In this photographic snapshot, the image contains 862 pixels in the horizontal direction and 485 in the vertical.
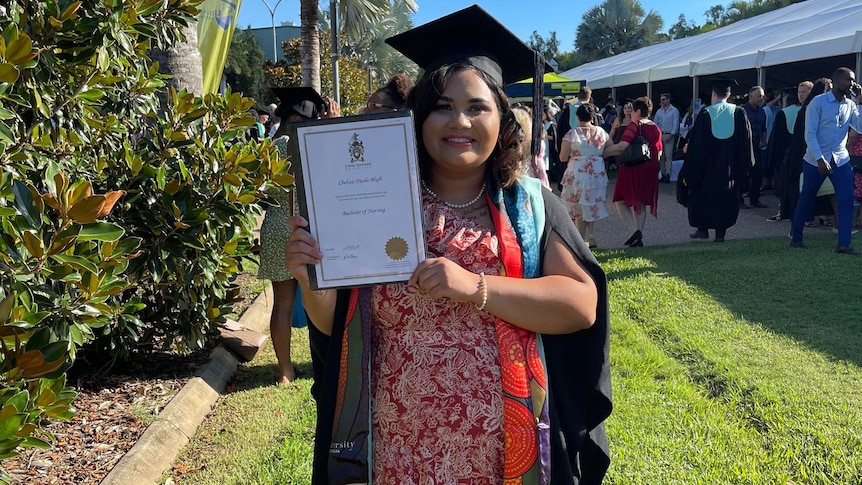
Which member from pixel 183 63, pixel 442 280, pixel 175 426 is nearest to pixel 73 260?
pixel 442 280

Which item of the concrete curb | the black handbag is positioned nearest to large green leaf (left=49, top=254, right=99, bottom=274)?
the concrete curb

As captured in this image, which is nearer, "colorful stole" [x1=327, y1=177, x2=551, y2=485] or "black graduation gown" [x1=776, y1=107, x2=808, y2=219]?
"colorful stole" [x1=327, y1=177, x2=551, y2=485]

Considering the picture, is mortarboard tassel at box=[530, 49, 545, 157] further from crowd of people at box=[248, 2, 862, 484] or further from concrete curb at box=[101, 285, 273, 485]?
concrete curb at box=[101, 285, 273, 485]

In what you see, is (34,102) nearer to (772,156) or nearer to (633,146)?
(633,146)

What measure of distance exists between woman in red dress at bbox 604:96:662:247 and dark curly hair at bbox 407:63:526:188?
7398 millimetres

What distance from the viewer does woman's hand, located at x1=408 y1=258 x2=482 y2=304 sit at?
1.65 meters

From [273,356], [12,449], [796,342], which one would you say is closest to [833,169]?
[796,342]

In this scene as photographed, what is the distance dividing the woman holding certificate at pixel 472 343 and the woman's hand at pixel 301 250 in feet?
0.22

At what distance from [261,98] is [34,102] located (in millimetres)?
44700

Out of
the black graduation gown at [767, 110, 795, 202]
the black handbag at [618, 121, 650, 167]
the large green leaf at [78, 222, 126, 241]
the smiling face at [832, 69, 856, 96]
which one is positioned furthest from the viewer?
the black graduation gown at [767, 110, 795, 202]

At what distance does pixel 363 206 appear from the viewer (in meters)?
1.68

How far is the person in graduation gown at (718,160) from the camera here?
9086 mm

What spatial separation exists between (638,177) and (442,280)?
7.91 meters

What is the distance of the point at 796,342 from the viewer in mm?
5449
